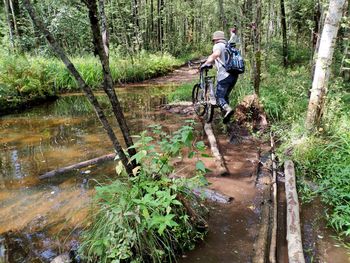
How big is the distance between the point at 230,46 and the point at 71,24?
1258 cm

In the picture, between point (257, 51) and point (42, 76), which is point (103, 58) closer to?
point (257, 51)

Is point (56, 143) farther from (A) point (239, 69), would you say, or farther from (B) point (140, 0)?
(B) point (140, 0)

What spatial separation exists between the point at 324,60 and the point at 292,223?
3.03 meters

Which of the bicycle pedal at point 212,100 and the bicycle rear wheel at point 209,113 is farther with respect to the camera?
the bicycle rear wheel at point 209,113

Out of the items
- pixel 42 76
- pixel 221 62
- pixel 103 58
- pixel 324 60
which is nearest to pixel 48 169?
pixel 103 58

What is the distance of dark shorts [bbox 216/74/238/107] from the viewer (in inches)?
263

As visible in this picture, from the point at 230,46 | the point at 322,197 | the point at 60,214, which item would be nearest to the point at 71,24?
the point at 230,46

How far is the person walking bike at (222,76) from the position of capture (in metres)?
6.64

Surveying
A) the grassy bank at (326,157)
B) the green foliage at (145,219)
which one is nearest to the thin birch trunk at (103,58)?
the green foliage at (145,219)

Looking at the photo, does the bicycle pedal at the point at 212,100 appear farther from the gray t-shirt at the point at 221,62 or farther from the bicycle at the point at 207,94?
the gray t-shirt at the point at 221,62

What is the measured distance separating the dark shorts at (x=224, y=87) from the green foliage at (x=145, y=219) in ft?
11.6

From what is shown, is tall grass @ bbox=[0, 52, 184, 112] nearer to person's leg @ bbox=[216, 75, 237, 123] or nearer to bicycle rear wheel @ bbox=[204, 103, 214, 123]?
bicycle rear wheel @ bbox=[204, 103, 214, 123]

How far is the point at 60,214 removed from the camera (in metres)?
4.20

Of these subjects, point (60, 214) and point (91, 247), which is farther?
point (60, 214)
